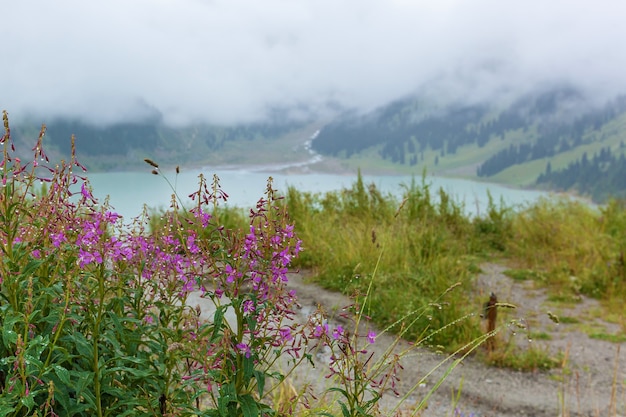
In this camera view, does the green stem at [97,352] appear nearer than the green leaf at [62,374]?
No

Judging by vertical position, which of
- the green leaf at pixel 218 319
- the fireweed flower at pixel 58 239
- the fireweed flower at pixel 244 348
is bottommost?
the fireweed flower at pixel 244 348

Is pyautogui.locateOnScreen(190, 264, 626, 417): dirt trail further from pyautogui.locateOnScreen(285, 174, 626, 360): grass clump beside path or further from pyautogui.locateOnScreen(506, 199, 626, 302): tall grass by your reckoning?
pyautogui.locateOnScreen(506, 199, 626, 302): tall grass

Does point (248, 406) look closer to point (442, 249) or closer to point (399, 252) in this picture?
point (399, 252)

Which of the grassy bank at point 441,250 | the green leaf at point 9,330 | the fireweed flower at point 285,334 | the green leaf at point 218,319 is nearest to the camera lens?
the green leaf at point 9,330

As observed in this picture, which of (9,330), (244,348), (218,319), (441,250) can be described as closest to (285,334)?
(244,348)

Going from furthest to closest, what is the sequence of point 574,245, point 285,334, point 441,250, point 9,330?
point 574,245
point 441,250
point 285,334
point 9,330

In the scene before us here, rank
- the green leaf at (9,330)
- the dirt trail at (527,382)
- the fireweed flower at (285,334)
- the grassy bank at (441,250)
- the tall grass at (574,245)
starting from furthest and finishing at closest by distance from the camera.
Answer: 1. the tall grass at (574,245)
2. the grassy bank at (441,250)
3. the dirt trail at (527,382)
4. the fireweed flower at (285,334)
5. the green leaf at (9,330)

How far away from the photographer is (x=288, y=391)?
374cm

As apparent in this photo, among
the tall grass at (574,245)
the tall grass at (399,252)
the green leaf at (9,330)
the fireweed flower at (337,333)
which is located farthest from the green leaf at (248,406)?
the tall grass at (574,245)

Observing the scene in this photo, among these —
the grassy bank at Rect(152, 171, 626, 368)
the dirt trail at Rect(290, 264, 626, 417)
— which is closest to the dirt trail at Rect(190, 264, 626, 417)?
the dirt trail at Rect(290, 264, 626, 417)

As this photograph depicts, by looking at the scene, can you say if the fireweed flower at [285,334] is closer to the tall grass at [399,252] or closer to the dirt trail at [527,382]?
the tall grass at [399,252]

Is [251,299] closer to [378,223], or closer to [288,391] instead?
[288,391]

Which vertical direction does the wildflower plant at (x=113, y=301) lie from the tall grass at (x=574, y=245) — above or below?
above

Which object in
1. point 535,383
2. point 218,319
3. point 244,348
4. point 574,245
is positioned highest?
point 218,319
